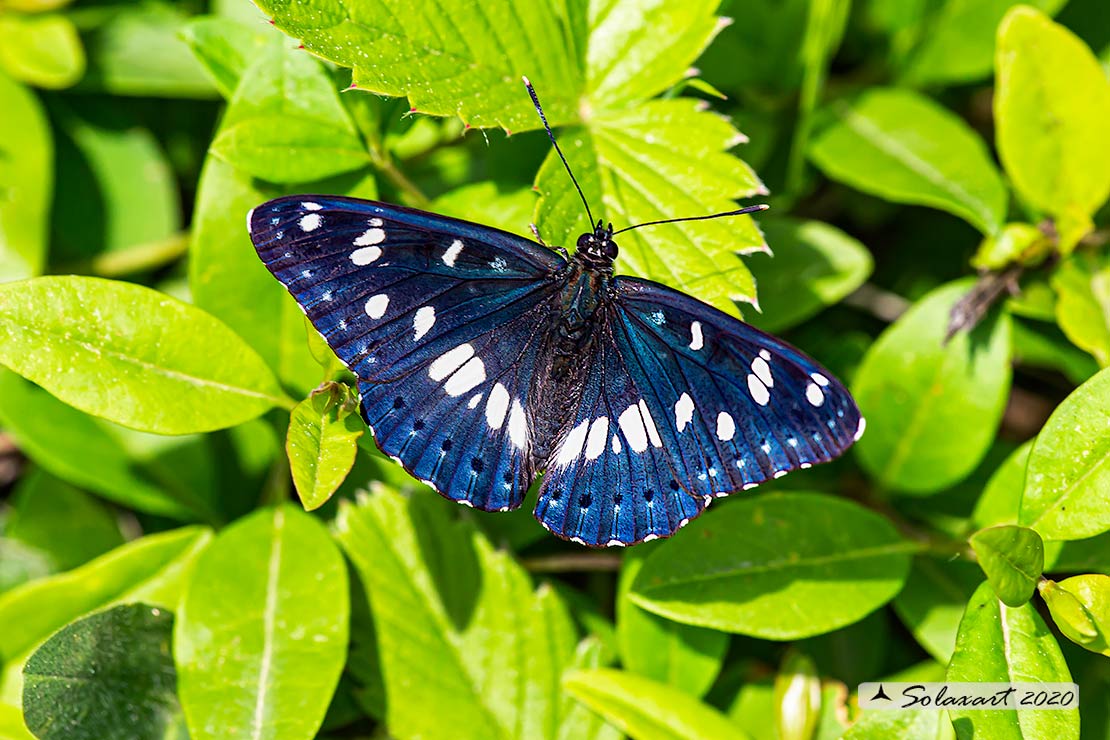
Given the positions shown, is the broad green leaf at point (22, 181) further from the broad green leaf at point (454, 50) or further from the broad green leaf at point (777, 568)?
the broad green leaf at point (777, 568)

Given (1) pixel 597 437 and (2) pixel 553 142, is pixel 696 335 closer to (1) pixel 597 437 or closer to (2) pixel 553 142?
(1) pixel 597 437

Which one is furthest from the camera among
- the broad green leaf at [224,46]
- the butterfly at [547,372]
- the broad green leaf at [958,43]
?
the broad green leaf at [958,43]

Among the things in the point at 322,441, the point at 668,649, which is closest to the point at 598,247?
the point at 322,441

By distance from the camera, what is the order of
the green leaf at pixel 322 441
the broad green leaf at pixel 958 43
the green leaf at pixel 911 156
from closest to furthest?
the green leaf at pixel 322 441, the green leaf at pixel 911 156, the broad green leaf at pixel 958 43

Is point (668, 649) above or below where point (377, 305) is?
below

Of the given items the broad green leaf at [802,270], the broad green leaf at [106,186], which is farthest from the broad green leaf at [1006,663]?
the broad green leaf at [106,186]

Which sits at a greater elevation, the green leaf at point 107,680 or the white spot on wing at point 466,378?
the white spot on wing at point 466,378
